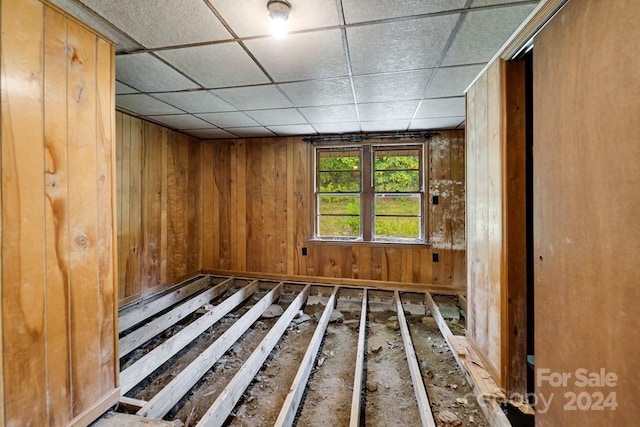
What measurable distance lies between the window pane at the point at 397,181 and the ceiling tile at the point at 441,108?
88 cm

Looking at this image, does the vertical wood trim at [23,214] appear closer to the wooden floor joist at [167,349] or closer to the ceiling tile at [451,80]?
the wooden floor joist at [167,349]

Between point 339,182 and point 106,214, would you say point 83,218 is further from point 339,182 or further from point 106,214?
point 339,182

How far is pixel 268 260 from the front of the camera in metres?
4.10

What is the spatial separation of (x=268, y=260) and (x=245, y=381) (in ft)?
7.68

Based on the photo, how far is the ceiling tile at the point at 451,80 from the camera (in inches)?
77.8

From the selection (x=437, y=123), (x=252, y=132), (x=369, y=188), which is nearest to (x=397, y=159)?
(x=369, y=188)

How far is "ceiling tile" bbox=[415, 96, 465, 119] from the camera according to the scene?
2566 mm

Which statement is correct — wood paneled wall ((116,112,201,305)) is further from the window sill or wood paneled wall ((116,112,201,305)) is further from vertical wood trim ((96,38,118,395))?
the window sill

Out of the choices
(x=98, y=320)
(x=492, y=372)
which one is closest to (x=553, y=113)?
(x=492, y=372)

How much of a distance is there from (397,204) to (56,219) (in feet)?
11.3

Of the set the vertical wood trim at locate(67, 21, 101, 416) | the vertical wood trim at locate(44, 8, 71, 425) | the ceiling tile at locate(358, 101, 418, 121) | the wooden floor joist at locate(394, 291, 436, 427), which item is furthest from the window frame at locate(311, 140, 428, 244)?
the vertical wood trim at locate(44, 8, 71, 425)

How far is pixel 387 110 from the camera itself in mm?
2812

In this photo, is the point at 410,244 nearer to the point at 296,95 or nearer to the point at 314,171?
the point at 314,171

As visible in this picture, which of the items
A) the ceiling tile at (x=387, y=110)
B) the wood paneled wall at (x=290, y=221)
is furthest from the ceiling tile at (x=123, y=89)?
the ceiling tile at (x=387, y=110)
